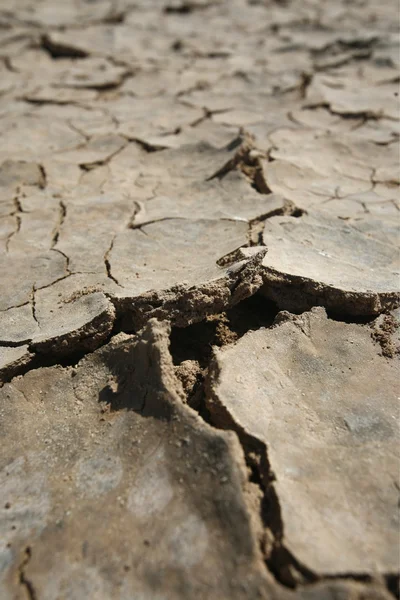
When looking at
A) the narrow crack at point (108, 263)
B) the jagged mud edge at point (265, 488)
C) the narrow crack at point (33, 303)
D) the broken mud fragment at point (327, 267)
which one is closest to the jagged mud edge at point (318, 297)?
the broken mud fragment at point (327, 267)

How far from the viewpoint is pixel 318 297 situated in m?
1.75

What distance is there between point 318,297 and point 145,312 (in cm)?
57

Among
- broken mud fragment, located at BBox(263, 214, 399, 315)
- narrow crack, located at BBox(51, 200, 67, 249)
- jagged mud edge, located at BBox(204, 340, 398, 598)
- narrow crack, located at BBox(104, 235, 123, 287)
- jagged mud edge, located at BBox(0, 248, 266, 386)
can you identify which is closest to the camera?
jagged mud edge, located at BBox(204, 340, 398, 598)

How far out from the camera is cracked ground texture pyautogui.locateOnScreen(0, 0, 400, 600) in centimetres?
113

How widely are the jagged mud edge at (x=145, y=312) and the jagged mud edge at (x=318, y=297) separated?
0.23 feet

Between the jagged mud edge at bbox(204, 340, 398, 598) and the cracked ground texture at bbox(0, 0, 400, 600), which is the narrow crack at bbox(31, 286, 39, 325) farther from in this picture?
the jagged mud edge at bbox(204, 340, 398, 598)

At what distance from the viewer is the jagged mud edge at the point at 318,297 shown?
1.72 meters

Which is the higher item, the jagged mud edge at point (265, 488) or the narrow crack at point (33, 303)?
the jagged mud edge at point (265, 488)

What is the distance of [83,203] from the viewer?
7.83 ft

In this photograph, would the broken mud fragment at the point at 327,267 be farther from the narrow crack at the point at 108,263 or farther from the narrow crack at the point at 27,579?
the narrow crack at the point at 27,579

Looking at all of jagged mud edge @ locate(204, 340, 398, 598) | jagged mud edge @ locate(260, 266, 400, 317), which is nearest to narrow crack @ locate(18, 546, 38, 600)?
jagged mud edge @ locate(204, 340, 398, 598)

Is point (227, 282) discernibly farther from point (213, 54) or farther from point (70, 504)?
point (213, 54)

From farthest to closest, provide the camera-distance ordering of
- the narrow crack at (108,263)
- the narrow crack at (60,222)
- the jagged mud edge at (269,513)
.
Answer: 1. the narrow crack at (60,222)
2. the narrow crack at (108,263)
3. the jagged mud edge at (269,513)

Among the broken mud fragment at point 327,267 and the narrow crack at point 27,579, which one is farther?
the broken mud fragment at point 327,267
